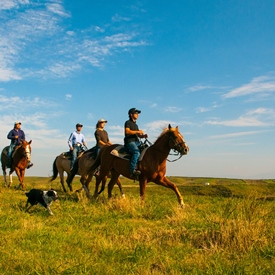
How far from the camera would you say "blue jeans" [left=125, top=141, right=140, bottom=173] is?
11164 millimetres

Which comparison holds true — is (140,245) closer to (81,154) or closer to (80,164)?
(80,164)

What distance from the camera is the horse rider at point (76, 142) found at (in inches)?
632

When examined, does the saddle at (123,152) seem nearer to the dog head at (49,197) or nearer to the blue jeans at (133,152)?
the blue jeans at (133,152)

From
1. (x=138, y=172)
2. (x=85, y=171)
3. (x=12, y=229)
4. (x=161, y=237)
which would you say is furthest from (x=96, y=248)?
(x=85, y=171)

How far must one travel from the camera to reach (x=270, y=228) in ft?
20.4

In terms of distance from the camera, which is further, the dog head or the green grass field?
the dog head

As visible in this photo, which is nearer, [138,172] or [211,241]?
[211,241]

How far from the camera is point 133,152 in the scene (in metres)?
11.4

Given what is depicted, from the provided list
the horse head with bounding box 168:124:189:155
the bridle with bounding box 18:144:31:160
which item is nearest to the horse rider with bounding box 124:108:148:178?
the horse head with bounding box 168:124:189:155

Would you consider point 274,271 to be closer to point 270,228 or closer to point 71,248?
point 270,228

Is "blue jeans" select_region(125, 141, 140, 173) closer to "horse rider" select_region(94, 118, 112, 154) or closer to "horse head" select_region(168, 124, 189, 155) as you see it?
"horse head" select_region(168, 124, 189, 155)

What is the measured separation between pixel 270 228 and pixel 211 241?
4.59ft

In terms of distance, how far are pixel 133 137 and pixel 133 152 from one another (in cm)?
59

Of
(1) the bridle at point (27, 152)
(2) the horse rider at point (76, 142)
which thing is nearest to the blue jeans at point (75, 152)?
(2) the horse rider at point (76, 142)
